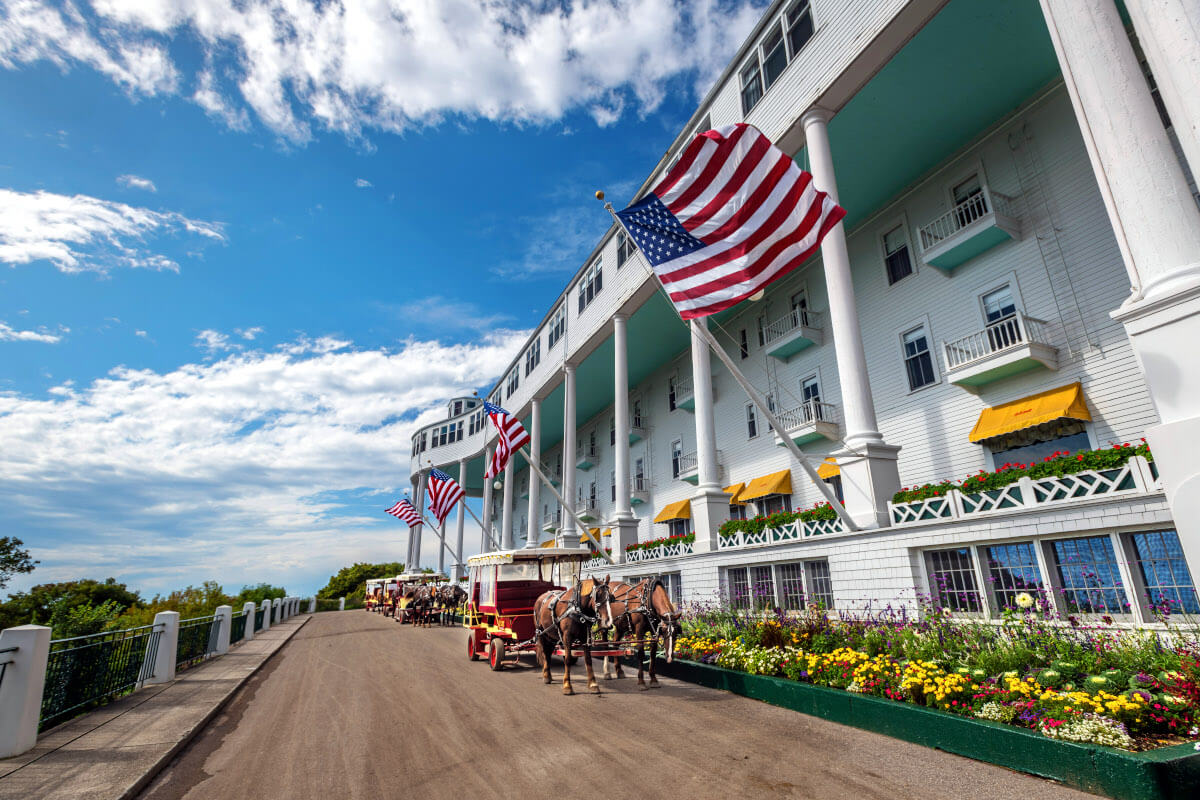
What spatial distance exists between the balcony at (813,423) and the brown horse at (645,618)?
10055 mm

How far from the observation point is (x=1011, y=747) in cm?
570

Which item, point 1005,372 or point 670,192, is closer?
point 670,192

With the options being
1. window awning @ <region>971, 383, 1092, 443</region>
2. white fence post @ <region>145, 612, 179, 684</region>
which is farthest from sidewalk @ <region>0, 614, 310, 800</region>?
window awning @ <region>971, 383, 1092, 443</region>

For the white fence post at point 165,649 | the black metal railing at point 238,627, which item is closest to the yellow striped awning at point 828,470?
the white fence post at point 165,649

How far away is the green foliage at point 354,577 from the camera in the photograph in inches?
3108

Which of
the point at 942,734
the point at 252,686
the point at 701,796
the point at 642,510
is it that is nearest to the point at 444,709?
the point at 701,796

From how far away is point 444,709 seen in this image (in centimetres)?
921

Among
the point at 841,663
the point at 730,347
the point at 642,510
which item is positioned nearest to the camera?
the point at 841,663

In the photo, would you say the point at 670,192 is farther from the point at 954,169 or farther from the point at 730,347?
the point at 730,347

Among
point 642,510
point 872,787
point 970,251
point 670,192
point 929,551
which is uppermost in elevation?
point 970,251

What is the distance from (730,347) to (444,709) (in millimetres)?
21450

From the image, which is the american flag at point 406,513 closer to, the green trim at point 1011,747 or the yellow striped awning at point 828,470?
the yellow striped awning at point 828,470

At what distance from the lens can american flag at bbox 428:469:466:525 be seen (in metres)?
27.2

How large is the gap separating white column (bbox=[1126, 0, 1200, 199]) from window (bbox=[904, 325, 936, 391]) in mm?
11542
